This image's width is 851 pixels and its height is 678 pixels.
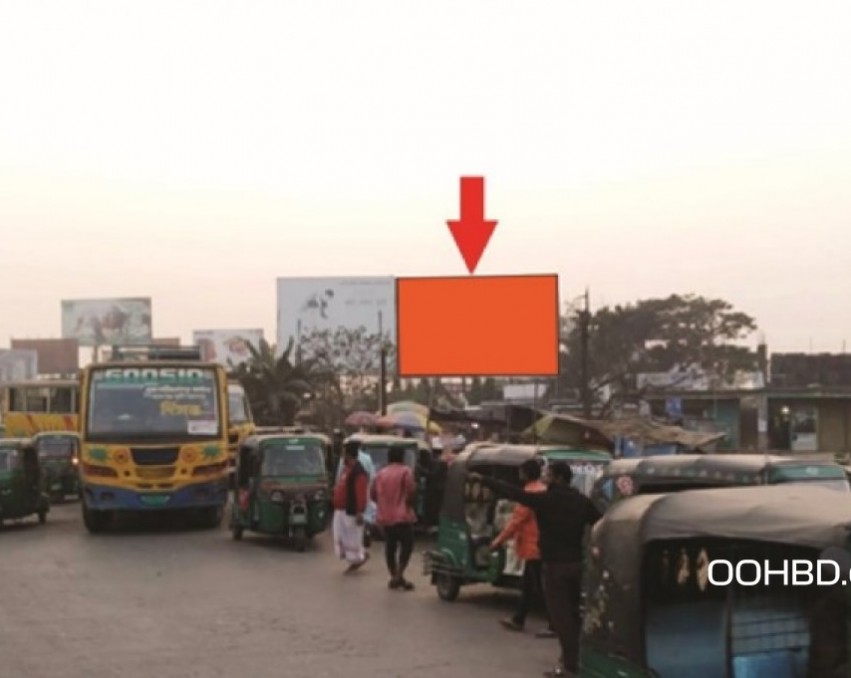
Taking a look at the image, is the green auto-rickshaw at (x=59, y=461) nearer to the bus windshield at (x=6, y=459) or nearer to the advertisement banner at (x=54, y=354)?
the bus windshield at (x=6, y=459)

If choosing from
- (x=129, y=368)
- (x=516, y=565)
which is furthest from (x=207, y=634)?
(x=129, y=368)

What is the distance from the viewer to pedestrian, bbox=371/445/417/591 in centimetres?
1523

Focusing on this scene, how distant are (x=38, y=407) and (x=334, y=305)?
26.2m

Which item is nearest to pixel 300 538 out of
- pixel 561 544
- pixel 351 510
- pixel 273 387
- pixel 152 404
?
pixel 351 510

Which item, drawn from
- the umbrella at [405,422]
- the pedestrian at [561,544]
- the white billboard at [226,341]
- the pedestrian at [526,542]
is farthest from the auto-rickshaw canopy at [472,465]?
the white billboard at [226,341]

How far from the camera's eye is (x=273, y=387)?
169 ft

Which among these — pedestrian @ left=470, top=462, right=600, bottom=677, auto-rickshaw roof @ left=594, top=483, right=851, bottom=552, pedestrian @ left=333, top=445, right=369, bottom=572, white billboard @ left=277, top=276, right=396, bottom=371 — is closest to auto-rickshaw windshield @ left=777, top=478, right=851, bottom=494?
pedestrian @ left=470, top=462, right=600, bottom=677

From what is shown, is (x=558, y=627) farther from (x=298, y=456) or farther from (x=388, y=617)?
(x=298, y=456)

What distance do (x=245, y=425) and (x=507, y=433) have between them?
278 inches

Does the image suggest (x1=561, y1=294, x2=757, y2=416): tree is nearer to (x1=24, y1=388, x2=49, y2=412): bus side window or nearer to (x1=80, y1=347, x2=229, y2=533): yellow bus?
(x1=24, y1=388, x2=49, y2=412): bus side window

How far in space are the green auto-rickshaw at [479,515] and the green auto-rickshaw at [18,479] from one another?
438 inches

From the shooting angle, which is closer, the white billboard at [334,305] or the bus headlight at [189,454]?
the bus headlight at [189,454]

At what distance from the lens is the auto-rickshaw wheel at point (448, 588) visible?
14281 millimetres

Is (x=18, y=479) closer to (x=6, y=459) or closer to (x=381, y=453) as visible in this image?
(x=6, y=459)
